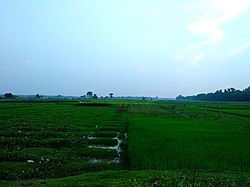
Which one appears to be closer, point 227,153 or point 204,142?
point 227,153

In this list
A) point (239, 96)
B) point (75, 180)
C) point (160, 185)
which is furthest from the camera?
point (239, 96)

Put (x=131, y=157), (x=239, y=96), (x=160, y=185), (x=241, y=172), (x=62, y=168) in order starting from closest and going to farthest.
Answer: (x=160, y=185) < (x=241, y=172) < (x=62, y=168) < (x=131, y=157) < (x=239, y=96)

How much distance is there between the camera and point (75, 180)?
8.89 metres

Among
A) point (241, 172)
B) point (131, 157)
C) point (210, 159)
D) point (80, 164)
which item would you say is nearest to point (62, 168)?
point (80, 164)

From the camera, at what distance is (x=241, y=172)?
10.3 m

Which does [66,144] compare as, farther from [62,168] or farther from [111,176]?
[111,176]

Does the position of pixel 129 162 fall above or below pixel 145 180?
below

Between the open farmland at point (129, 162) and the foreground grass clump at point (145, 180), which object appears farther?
the open farmland at point (129, 162)

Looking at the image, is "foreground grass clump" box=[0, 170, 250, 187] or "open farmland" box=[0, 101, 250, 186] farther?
"open farmland" box=[0, 101, 250, 186]

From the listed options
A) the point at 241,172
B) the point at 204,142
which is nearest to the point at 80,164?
the point at 241,172

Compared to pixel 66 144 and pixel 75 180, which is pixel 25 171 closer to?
pixel 75 180

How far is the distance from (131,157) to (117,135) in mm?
8356

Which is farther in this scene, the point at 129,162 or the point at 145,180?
the point at 129,162

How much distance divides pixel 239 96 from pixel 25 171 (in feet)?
423
